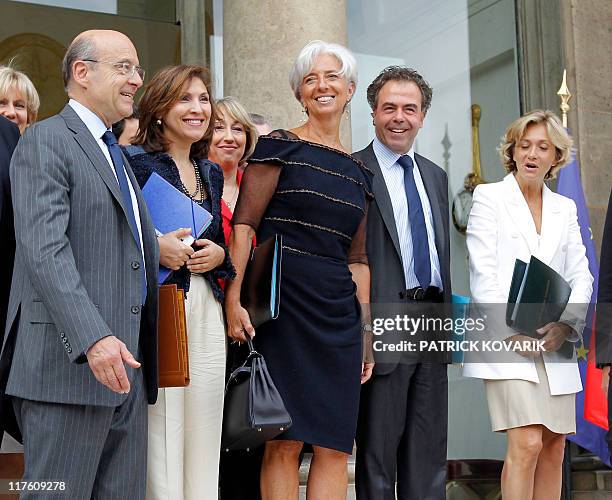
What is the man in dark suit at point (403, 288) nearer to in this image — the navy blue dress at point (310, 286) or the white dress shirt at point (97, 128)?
the navy blue dress at point (310, 286)

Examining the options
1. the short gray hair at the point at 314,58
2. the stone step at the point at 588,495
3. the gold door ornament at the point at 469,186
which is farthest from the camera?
the gold door ornament at the point at 469,186

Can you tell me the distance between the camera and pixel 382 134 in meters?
5.02

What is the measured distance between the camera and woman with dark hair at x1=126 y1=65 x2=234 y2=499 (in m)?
3.87

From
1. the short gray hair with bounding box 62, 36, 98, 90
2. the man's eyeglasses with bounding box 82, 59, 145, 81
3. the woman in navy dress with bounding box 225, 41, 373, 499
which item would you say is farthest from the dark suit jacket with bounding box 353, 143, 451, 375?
the short gray hair with bounding box 62, 36, 98, 90

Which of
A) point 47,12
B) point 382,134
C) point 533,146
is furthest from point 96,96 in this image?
point 47,12

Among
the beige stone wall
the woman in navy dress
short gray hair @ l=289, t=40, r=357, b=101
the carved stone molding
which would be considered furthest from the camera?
the carved stone molding

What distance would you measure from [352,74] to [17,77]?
142 centimetres

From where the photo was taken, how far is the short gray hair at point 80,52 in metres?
3.72

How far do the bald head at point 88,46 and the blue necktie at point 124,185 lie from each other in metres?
0.25

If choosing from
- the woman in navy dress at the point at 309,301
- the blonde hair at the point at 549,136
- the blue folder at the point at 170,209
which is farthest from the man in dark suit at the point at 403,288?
the blue folder at the point at 170,209

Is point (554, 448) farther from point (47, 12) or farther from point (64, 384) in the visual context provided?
point (47, 12)

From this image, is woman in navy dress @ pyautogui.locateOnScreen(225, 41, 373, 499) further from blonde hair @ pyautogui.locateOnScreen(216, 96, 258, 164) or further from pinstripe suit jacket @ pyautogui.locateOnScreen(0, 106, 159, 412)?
pinstripe suit jacket @ pyautogui.locateOnScreen(0, 106, 159, 412)

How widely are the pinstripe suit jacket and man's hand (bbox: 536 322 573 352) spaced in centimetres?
221

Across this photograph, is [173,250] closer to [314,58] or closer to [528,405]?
[314,58]
